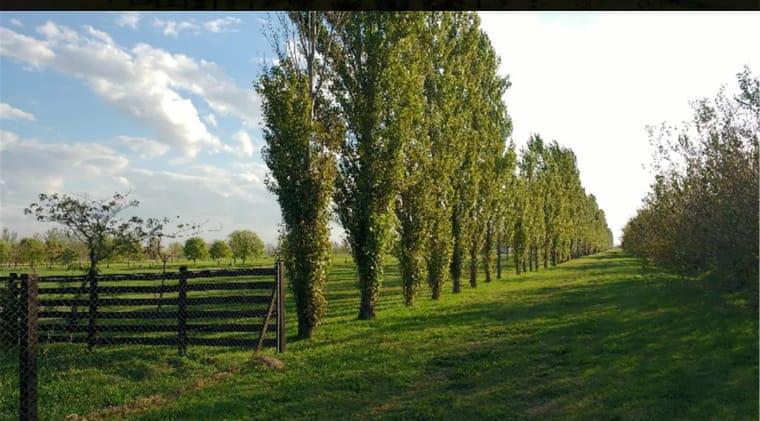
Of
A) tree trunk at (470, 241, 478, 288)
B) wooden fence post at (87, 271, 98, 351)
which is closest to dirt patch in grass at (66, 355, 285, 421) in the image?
wooden fence post at (87, 271, 98, 351)

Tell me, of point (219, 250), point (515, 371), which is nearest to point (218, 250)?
point (219, 250)

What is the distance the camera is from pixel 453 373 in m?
9.83

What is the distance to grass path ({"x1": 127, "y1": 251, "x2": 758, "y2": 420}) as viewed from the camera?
24.9 ft

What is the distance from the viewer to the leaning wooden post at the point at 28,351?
23.6 feet

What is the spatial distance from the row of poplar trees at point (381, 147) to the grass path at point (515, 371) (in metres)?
3.12

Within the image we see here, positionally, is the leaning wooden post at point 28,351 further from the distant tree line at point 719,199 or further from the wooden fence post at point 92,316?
the distant tree line at point 719,199

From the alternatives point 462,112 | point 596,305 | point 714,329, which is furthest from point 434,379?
point 462,112

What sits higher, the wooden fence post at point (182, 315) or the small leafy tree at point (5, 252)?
the small leafy tree at point (5, 252)

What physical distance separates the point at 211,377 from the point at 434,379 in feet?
14.1

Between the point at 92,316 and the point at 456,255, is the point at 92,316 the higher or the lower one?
the lower one

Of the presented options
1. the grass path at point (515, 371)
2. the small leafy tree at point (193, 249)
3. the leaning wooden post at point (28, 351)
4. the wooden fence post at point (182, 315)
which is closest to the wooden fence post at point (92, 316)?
the wooden fence post at point (182, 315)

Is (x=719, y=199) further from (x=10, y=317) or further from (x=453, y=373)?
(x=10, y=317)

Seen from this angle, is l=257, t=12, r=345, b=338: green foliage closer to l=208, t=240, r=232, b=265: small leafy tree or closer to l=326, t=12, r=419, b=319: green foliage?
l=326, t=12, r=419, b=319: green foliage

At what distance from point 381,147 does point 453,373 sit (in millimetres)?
9632
